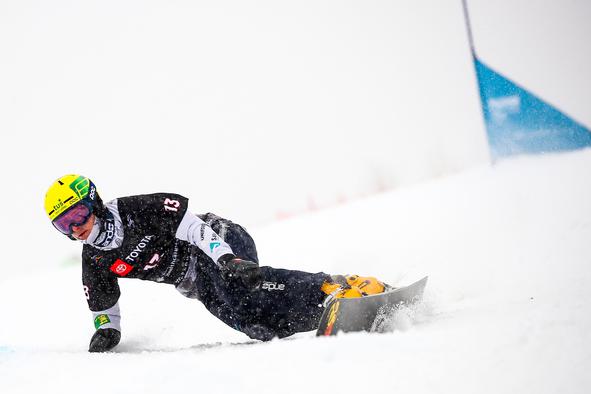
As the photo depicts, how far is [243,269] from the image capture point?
11.4 ft

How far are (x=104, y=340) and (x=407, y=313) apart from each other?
2257 millimetres

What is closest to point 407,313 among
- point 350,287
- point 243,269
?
point 350,287

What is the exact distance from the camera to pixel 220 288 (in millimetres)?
4129

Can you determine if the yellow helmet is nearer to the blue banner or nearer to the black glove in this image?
the black glove

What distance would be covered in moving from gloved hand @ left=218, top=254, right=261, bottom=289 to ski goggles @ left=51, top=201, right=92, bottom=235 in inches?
40.8

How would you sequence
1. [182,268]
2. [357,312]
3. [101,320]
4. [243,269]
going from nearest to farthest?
[357,312], [243,269], [101,320], [182,268]

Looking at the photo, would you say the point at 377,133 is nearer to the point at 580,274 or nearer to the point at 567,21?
the point at 567,21

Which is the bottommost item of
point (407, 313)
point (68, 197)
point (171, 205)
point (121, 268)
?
point (407, 313)

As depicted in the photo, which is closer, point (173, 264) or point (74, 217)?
point (74, 217)

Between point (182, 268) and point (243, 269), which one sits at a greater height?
point (243, 269)

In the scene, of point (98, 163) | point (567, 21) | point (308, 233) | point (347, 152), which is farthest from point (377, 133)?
point (308, 233)

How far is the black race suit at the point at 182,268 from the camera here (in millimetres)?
3914

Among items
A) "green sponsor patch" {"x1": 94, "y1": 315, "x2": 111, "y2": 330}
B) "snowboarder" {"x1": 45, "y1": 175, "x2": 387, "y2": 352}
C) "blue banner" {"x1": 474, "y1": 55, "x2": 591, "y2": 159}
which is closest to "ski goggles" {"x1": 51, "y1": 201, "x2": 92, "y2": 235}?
"snowboarder" {"x1": 45, "y1": 175, "x2": 387, "y2": 352}

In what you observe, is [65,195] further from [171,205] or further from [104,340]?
[104,340]
